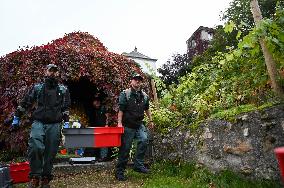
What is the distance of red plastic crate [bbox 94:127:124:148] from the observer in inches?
214

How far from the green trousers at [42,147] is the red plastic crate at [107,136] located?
21.6 inches

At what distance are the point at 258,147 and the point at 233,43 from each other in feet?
78.9

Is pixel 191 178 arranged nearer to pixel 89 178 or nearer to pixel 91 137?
pixel 91 137

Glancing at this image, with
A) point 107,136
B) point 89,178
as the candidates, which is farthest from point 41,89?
point 89,178

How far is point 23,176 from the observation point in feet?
Result: 18.0

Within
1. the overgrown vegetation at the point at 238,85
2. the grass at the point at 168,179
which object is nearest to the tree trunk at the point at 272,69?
the overgrown vegetation at the point at 238,85

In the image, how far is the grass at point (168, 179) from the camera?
459 centimetres

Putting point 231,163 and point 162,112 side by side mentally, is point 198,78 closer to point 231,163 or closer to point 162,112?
point 162,112

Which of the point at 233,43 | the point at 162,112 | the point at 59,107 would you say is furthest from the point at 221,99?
the point at 233,43

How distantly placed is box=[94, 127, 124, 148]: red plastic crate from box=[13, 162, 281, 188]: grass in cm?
63

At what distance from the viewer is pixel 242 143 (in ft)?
15.3

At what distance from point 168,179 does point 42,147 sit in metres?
1.88

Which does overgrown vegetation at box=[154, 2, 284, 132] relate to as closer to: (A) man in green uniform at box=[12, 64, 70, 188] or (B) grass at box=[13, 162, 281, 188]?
(B) grass at box=[13, 162, 281, 188]

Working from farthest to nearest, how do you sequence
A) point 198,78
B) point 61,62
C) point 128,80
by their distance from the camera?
point 198,78 < point 128,80 < point 61,62
